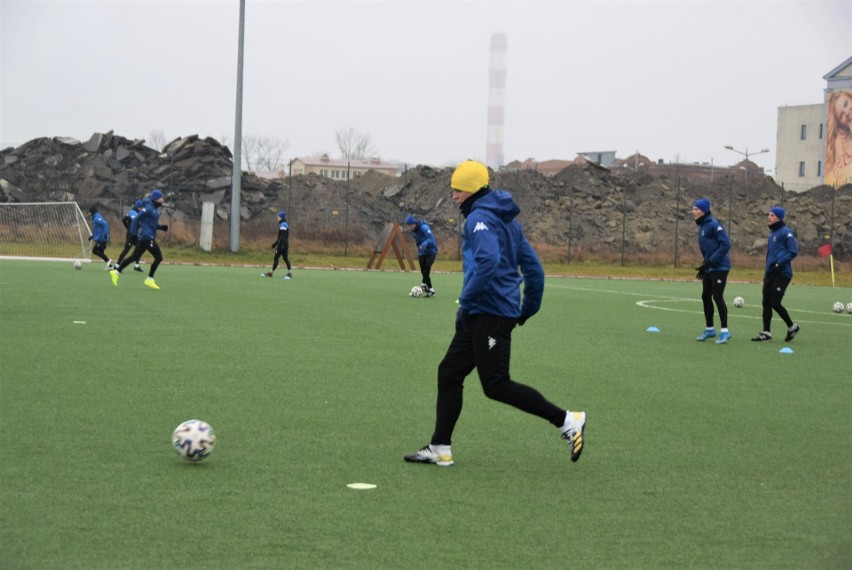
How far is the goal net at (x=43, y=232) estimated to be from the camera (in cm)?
4353

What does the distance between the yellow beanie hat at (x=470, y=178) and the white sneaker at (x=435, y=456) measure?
1.80 metres

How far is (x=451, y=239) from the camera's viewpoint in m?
58.0

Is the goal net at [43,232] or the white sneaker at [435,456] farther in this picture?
the goal net at [43,232]

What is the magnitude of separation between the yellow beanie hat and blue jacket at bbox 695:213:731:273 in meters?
9.93

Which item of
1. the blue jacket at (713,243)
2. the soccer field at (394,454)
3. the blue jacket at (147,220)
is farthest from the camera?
the blue jacket at (147,220)

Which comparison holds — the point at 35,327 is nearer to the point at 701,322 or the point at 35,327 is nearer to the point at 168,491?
the point at 168,491

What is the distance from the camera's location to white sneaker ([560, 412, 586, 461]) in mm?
8047

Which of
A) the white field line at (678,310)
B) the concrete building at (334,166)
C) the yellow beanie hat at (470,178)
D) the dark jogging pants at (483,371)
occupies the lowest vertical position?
the white field line at (678,310)

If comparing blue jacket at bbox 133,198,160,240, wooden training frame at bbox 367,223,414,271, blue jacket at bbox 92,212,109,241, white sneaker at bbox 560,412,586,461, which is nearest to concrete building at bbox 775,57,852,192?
wooden training frame at bbox 367,223,414,271

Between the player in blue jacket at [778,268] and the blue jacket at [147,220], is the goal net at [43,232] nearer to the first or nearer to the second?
the blue jacket at [147,220]

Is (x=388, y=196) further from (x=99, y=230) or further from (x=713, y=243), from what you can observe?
(x=713, y=243)

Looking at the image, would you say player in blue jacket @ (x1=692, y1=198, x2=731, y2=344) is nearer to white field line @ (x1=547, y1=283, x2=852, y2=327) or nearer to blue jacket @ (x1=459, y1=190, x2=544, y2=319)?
white field line @ (x1=547, y1=283, x2=852, y2=327)

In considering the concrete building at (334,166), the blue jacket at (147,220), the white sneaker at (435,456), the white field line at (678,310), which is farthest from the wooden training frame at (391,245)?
the concrete building at (334,166)

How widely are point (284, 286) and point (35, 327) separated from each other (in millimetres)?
13221
